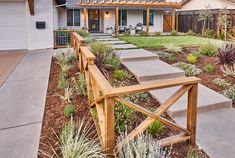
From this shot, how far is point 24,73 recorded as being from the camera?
295 inches

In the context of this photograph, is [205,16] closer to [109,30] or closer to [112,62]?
[109,30]

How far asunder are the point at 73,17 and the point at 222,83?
681 inches

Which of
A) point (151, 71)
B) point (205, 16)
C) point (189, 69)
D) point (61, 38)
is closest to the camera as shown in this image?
point (151, 71)

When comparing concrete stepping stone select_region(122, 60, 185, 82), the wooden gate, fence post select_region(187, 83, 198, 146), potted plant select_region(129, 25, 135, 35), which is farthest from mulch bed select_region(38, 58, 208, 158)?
the wooden gate

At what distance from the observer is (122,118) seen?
12.9 feet

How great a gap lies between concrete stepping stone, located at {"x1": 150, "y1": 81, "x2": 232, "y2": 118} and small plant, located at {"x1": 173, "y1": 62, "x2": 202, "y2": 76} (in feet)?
4.36

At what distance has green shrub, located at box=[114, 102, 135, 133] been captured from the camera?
12.4 feet

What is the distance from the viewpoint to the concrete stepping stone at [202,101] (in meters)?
4.63

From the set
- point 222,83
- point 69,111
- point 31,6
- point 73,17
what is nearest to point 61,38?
point 31,6

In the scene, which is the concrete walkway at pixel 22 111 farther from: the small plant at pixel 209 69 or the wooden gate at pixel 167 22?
the wooden gate at pixel 167 22

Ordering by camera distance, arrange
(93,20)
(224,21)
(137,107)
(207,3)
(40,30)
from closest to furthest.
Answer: (137,107)
(40,30)
(224,21)
(207,3)
(93,20)

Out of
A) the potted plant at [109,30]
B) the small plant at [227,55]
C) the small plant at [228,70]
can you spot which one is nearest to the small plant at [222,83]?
the small plant at [228,70]

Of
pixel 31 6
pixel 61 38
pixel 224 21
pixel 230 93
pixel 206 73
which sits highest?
pixel 31 6

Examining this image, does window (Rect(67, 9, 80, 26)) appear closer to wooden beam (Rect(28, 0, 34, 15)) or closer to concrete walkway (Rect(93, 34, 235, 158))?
wooden beam (Rect(28, 0, 34, 15))
